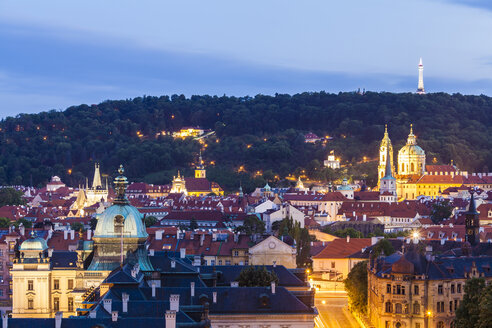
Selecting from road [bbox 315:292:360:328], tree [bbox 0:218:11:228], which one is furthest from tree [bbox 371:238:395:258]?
tree [bbox 0:218:11:228]

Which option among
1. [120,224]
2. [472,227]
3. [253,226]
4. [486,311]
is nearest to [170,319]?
[486,311]

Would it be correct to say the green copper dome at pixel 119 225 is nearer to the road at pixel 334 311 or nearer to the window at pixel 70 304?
the window at pixel 70 304

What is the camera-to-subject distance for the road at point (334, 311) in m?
70.8

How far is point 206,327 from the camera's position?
1721 inches

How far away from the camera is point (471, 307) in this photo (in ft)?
177

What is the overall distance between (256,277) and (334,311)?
1794 cm

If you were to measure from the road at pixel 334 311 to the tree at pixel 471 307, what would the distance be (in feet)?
47.6

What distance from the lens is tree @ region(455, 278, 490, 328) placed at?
52.9 metres

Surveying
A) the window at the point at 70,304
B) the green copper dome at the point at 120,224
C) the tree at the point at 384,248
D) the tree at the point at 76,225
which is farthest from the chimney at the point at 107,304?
the tree at the point at 76,225

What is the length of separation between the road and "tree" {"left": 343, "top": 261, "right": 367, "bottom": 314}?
2.98ft

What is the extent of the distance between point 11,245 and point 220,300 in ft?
111

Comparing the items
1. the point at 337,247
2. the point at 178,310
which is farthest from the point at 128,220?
the point at 337,247

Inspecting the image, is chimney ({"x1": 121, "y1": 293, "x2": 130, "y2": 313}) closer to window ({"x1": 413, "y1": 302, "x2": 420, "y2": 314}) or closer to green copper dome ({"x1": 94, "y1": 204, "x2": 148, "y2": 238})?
green copper dome ({"x1": 94, "y1": 204, "x2": 148, "y2": 238})

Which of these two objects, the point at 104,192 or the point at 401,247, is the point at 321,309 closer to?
the point at 401,247
